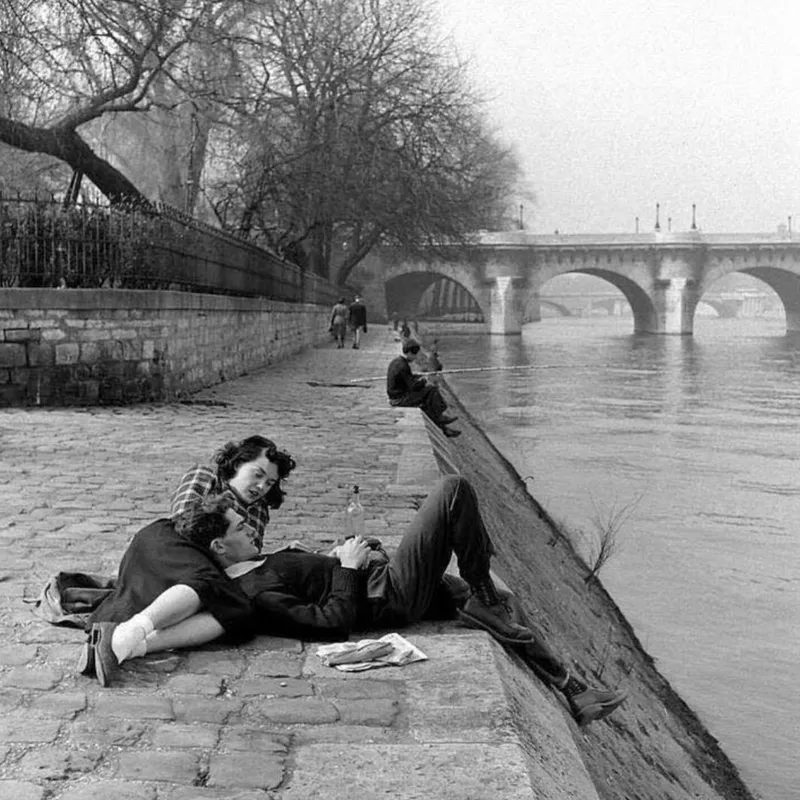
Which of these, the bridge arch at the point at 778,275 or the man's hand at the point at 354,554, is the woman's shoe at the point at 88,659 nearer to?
the man's hand at the point at 354,554

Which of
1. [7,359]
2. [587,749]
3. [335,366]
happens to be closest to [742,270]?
[335,366]

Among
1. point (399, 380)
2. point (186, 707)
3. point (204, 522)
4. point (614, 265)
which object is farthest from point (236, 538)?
point (614, 265)

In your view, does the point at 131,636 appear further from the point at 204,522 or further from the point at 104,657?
the point at 204,522

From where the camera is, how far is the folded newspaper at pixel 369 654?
391cm

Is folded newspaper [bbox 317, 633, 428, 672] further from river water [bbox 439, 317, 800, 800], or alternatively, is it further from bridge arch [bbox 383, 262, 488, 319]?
bridge arch [bbox 383, 262, 488, 319]

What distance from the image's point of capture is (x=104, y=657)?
3672 mm

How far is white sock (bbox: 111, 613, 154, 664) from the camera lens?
3725 millimetres

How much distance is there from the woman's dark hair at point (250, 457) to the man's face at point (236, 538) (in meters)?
0.14

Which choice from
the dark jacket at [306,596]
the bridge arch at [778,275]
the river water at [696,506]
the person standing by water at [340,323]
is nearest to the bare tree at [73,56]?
the river water at [696,506]

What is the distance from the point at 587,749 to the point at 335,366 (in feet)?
56.5

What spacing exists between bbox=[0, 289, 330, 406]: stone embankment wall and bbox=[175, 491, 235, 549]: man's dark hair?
7823mm

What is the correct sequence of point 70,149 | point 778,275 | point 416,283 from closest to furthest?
point 70,149
point 778,275
point 416,283

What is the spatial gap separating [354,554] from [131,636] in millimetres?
876

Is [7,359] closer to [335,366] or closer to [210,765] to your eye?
[210,765]
